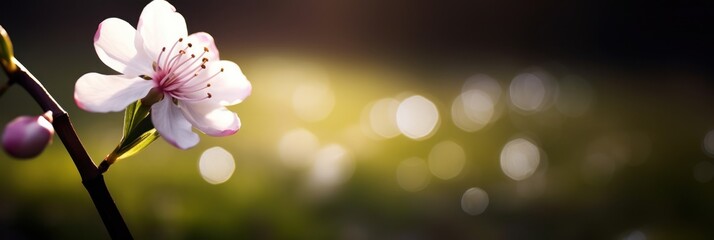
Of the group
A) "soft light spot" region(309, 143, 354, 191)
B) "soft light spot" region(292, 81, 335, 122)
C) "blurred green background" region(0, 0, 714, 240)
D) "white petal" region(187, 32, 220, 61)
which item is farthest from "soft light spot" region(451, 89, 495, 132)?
"white petal" region(187, 32, 220, 61)

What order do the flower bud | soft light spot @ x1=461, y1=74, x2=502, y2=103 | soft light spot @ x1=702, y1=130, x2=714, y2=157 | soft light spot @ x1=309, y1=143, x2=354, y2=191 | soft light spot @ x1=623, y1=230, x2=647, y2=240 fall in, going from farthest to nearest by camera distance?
soft light spot @ x1=461, y1=74, x2=502, y2=103 → soft light spot @ x1=702, y1=130, x2=714, y2=157 → soft light spot @ x1=309, y1=143, x2=354, y2=191 → soft light spot @ x1=623, y1=230, x2=647, y2=240 → the flower bud

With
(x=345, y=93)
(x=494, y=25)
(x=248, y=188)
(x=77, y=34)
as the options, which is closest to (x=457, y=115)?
(x=345, y=93)

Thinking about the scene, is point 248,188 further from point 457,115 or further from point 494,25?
point 494,25

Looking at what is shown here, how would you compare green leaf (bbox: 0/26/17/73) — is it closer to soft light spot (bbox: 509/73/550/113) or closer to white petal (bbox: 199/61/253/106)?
white petal (bbox: 199/61/253/106)

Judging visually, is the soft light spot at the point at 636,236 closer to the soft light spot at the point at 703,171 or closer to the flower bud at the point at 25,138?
the soft light spot at the point at 703,171

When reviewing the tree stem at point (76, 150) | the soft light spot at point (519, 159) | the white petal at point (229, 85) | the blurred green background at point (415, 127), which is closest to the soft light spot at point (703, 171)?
the blurred green background at point (415, 127)
